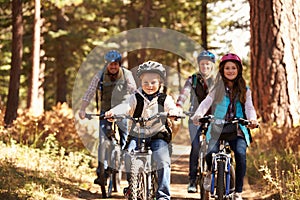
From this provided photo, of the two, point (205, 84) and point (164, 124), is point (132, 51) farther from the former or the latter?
point (164, 124)

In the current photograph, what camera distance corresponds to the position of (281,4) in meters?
13.3

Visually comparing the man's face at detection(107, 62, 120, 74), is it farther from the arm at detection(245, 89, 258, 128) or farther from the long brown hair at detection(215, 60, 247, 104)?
the arm at detection(245, 89, 258, 128)

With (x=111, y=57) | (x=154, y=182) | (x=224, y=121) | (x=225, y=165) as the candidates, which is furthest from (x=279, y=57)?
(x=154, y=182)

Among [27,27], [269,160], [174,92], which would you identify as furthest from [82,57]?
[269,160]

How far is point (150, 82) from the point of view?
7059 mm

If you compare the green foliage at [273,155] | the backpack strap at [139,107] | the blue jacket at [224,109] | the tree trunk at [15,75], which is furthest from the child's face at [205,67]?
the tree trunk at [15,75]

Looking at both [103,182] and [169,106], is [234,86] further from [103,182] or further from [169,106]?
[103,182]

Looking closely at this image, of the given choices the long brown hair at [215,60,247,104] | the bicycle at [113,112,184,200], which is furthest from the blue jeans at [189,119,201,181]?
the bicycle at [113,112,184,200]

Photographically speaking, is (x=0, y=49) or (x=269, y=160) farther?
(x=0, y=49)

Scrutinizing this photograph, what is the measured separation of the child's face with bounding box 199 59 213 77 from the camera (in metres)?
9.74

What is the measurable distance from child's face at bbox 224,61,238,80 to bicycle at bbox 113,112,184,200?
1167 mm

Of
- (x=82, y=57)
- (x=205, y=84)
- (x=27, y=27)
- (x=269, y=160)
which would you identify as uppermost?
(x=27, y=27)

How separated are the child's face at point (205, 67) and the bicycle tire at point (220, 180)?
302cm

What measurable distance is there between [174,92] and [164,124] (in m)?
30.5
